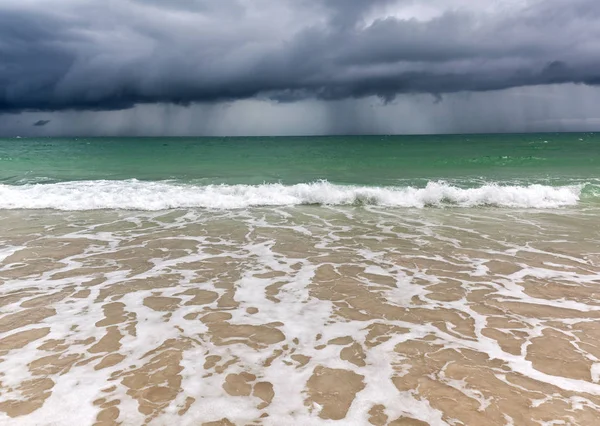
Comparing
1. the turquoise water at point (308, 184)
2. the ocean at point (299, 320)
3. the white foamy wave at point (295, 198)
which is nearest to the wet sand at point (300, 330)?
the ocean at point (299, 320)

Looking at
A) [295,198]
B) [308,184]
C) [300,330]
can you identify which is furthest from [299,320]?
[308,184]

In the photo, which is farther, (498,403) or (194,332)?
(194,332)

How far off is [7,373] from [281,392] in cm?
280

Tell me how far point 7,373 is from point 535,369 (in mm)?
5424

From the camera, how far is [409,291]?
686 centimetres

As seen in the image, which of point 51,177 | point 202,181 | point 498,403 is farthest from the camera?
point 51,177

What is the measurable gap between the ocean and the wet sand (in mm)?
24

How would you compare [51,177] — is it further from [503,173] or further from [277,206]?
[503,173]

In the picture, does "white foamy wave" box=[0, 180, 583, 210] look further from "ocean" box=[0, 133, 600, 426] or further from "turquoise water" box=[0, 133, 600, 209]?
"ocean" box=[0, 133, 600, 426]

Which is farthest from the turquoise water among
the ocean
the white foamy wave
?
the ocean

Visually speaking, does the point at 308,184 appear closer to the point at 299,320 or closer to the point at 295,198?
the point at 295,198

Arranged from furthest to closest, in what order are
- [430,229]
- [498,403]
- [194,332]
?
[430,229] → [194,332] → [498,403]

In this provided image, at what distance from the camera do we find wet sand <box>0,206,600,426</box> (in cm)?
384

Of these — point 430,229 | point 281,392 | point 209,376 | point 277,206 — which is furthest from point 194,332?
point 277,206
